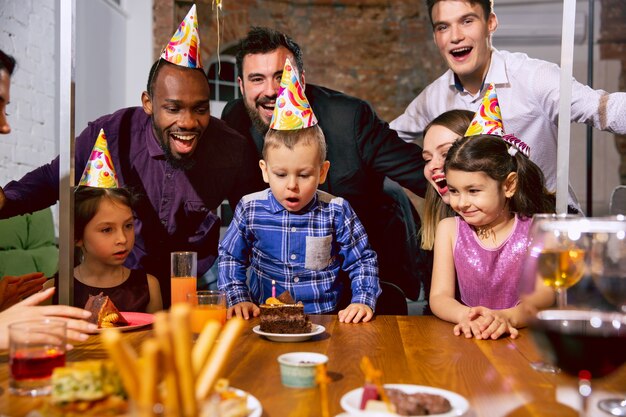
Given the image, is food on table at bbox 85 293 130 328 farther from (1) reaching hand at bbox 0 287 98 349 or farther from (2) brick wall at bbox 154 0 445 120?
(2) brick wall at bbox 154 0 445 120

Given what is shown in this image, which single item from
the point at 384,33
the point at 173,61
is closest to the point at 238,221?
the point at 173,61

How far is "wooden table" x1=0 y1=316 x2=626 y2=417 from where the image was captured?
92 cm

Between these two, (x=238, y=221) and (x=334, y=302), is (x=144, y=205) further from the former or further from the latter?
(x=334, y=302)

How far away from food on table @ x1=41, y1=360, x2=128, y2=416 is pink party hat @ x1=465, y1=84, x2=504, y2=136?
177 cm

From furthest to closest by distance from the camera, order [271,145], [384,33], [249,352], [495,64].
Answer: [384,33], [495,64], [271,145], [249,352]

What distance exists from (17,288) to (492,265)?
5.88 feet

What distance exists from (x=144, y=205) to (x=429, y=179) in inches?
49.7

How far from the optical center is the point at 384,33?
2.94 meters

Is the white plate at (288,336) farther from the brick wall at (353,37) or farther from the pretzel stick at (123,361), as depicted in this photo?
the brick wall at (353,37)

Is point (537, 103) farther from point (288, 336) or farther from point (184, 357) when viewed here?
point (184, 357)

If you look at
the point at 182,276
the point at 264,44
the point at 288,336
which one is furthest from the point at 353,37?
the point at 288,336

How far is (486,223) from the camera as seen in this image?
6.78 feet

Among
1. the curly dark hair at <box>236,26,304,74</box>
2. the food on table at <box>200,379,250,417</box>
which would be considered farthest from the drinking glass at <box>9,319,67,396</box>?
the curly dark hair at <box>236,26,304,74</box>

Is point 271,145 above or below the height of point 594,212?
above
